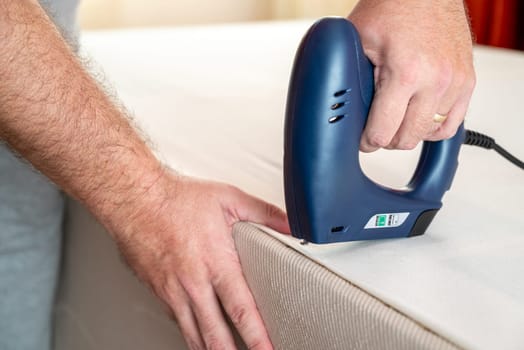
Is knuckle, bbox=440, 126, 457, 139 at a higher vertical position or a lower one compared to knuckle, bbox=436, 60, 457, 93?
lower

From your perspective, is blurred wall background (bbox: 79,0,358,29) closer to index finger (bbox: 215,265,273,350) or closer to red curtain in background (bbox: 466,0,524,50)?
red curtain in background (bbox: 466,0,524,50)

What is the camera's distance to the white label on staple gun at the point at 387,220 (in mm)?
602

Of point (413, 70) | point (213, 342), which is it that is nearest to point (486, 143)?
point (413, 70)

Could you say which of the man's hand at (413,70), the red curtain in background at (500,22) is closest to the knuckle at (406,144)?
the man's hand at (413,70)

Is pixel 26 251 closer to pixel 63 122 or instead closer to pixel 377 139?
pixel 63 122

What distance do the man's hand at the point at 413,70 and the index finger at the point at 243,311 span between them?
16cm

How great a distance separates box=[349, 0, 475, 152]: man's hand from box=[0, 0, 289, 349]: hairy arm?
128 mm

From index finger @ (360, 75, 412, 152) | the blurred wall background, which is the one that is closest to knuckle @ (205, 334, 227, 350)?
index finger @ (360, 75, 412, 152)

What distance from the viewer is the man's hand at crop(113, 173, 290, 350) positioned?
2.07 feet

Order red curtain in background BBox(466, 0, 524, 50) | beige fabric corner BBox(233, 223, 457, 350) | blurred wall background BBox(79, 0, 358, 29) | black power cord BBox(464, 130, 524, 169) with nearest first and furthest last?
beige fabric corner BBox(233, 223, 457, 350), black power cord BBox(464, 130, 524, 169), red curtain in background BBox(466, 0, 524, 50), blurred wall background BBox(79, 0, 358, 29)

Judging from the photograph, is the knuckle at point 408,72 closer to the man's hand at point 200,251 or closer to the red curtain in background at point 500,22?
the man's hand at point 200,251

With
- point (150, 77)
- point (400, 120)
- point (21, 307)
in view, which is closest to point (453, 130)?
point (400, 120)

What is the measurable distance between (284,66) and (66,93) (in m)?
0.80

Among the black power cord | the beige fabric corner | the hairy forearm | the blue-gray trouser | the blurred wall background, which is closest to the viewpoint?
the beige fabric corner
